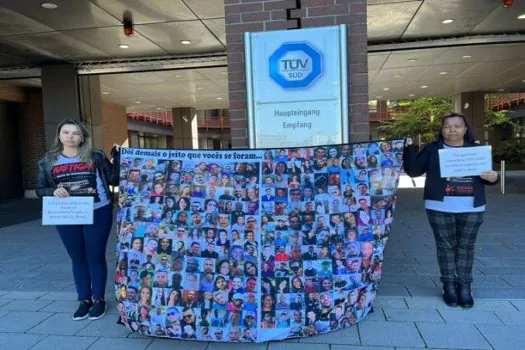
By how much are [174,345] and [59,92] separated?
9623 millimetres

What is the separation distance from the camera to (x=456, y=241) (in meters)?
3.88

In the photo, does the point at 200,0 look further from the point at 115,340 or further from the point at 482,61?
the point at 482,61

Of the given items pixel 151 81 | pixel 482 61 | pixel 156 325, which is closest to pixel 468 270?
pixel 156 325

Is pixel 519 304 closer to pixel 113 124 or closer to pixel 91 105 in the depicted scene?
pixel 91 105

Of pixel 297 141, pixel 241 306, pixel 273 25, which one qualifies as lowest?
pixel 241 306

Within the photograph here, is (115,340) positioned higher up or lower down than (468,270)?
lower down

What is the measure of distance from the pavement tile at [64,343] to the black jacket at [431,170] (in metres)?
2.96

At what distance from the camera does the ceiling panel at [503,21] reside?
26.3 feet

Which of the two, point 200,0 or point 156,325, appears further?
point 200,0

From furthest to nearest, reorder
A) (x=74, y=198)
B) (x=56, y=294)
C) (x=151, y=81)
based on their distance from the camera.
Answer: (x=151, y=81)
(x=56, y=294)
(x=74, y=198)

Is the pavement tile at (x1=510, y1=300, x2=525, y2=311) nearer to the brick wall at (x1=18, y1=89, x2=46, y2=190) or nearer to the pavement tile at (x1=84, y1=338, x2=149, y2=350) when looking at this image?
the pavement tile at (x1=84, y1=338, x2=149, y2=350)

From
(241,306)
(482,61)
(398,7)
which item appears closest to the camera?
(241,306)

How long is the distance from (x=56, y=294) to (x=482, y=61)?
41.4ft

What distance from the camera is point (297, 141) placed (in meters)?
3.99
